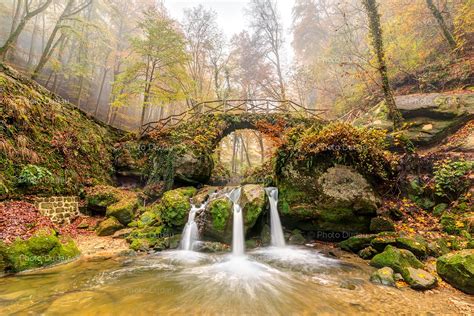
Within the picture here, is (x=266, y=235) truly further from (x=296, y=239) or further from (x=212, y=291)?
(x=212, y=291)

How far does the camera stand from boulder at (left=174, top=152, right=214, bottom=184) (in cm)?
1008

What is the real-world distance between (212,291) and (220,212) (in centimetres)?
328

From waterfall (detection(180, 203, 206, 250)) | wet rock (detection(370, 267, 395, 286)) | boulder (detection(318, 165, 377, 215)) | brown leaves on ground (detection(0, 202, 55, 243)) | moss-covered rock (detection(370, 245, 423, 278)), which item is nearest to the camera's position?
wet rock (detection(370, 267, 395, 286))

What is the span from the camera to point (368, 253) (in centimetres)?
554

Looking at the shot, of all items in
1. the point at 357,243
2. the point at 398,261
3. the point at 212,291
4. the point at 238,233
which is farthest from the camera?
the point at 238,233

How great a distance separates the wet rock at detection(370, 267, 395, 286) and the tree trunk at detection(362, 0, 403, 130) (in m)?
6.33

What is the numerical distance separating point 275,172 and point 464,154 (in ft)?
18.4

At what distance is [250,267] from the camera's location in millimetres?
5535

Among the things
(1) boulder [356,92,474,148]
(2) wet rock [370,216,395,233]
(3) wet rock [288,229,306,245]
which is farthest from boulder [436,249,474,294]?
(1) boulder [356,92,474,148]

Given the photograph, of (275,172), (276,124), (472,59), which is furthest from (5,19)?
(472,59)

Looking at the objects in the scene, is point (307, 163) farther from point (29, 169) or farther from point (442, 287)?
point (29, 169)

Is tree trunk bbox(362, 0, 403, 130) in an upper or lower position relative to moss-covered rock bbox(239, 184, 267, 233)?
upper


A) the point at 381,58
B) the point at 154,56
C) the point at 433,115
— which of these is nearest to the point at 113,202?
the point at 154,56

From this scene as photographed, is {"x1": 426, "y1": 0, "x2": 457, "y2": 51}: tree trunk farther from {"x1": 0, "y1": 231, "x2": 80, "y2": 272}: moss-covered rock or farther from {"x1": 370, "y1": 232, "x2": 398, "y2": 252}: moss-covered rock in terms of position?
{"x1": 0, "y1": 231, "x2": 80, "y2": 272}: moss-covered rock
